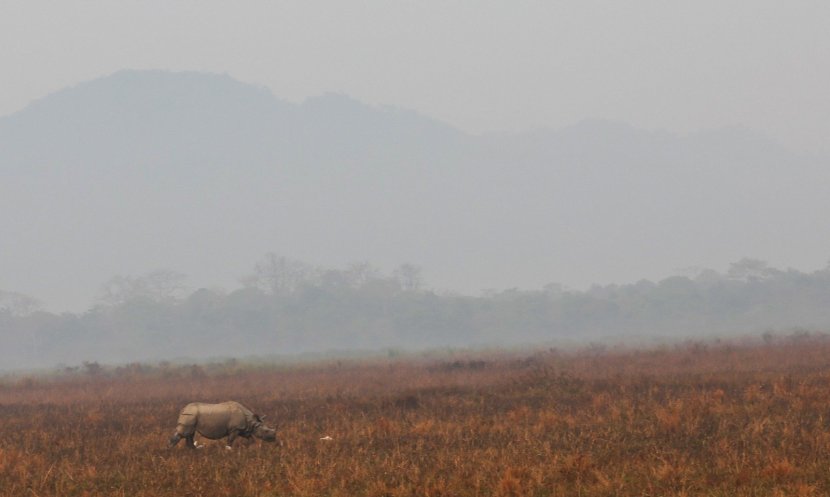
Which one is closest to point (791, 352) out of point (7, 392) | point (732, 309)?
point (7, 392)

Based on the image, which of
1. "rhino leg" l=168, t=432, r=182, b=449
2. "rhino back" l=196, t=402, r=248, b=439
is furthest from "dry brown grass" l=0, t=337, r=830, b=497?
"rhino back" l=196, t=402, r=248, b=439

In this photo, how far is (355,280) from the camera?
13838 centimetres

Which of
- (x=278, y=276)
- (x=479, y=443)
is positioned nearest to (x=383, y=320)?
(x=278, y=276)

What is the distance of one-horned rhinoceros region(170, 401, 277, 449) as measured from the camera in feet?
49.3

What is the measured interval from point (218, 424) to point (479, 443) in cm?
459

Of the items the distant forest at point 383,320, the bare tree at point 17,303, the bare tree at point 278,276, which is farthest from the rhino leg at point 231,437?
the bare tree at point 17,303

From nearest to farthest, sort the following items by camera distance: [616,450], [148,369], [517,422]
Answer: [616,450] → [517,422] → [148,369]

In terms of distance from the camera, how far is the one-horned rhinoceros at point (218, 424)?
591 inches

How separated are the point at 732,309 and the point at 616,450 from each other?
99.6 metres

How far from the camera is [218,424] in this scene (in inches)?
599

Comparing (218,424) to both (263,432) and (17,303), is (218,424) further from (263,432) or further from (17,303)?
(17,303)

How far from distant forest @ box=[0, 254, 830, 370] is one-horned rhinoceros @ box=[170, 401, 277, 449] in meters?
86.9

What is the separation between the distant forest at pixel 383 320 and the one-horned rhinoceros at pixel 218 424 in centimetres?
8690

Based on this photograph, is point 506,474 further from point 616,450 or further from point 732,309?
point 732,309
